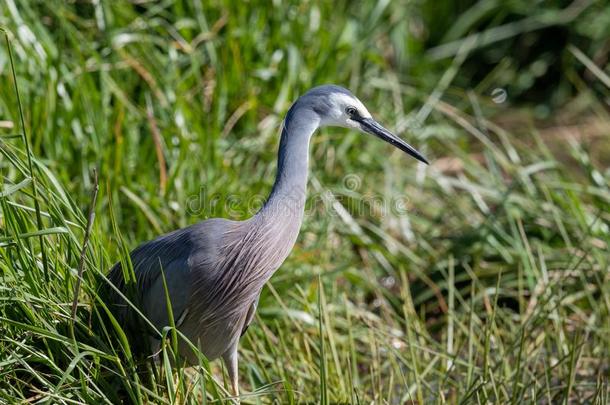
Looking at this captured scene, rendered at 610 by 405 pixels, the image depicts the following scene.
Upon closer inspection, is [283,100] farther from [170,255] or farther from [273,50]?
[170,255]

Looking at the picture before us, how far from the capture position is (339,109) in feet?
9.04

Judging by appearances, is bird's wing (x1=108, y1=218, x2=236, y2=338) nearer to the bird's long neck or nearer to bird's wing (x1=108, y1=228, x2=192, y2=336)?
bird's wing (x1=108, y1=228, x2=192, y2=336)

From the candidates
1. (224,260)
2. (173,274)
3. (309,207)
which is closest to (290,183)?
(224,260)

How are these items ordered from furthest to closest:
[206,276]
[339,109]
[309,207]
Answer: [309,207], [339,109], [206,276]

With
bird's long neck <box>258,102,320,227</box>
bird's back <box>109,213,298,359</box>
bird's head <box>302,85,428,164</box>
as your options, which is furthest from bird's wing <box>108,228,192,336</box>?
bird's head <box>302,85,428,164</box>

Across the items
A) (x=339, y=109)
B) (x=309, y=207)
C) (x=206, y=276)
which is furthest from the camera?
(x=309, y=207)

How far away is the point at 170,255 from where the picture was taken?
8.74 feet

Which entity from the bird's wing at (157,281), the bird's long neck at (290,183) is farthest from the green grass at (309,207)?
the bird's long neck at (290,183)

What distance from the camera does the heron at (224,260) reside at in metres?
2.61

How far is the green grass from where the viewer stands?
2.65 meters

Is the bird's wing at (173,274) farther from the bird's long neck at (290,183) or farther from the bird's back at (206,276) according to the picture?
the bird's long neck at (290,183)

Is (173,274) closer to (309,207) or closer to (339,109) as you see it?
(339,109)

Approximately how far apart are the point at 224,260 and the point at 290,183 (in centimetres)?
28

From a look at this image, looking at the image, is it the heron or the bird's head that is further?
the bird's head
